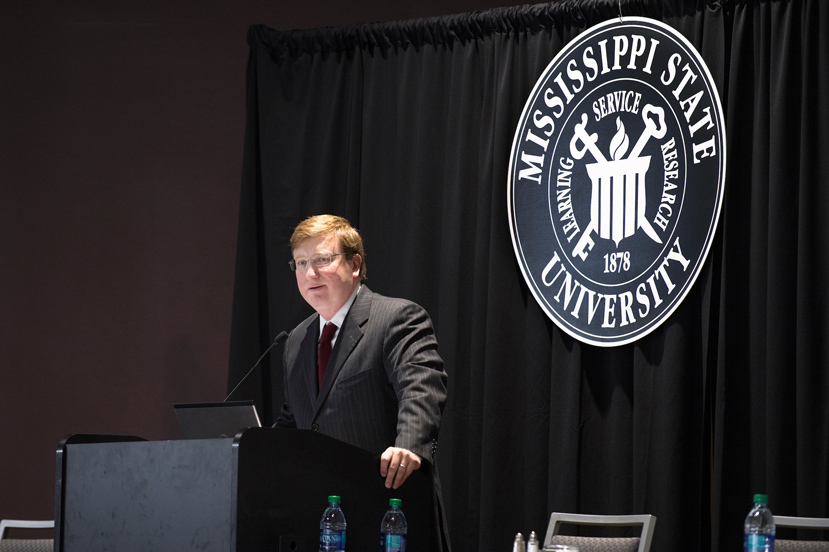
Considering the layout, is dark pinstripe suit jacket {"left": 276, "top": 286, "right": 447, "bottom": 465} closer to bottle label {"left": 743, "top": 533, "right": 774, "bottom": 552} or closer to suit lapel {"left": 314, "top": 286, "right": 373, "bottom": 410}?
suit lapel {"left": 314, "top": 286, "right": 373, "bottom": 410}

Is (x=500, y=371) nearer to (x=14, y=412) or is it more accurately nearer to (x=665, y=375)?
(x=665, y=375)

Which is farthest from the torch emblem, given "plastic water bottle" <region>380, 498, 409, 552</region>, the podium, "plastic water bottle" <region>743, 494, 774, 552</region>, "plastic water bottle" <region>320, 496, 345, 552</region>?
"plastic water bottle" <region>320, 496, 345, 552</region>

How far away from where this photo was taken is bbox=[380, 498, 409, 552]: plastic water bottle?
2.16 meters

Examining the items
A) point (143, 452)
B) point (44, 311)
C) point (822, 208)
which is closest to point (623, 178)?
point (822, 208)

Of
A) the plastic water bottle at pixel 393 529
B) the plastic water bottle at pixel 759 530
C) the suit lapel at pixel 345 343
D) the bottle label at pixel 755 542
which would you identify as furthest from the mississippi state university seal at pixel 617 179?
the plastic water bottle at pixel 393 529

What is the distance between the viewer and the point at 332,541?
6.80ft

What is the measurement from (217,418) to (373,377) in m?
0.49

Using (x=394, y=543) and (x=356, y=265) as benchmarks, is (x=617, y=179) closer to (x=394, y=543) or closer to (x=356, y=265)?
(x=356, y=265)

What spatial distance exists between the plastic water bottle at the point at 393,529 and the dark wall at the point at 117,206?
9.81 feet

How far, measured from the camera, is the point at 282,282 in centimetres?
489

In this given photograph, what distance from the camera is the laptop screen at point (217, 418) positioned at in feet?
7.78

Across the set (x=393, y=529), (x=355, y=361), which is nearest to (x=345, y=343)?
(x=355, y=361)

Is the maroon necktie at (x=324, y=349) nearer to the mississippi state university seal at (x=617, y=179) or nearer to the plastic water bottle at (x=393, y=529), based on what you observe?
the plastic water bottle at (x=393, y=529)

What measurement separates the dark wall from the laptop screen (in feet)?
8.42
